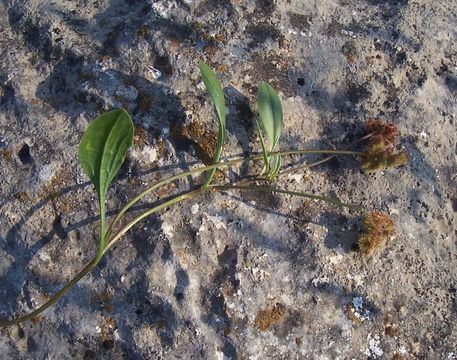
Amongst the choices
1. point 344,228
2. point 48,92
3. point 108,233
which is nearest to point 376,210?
point 344,228

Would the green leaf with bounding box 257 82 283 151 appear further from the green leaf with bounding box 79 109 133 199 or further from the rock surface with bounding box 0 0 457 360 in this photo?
the green leaf with bounding box 79 109 133 199

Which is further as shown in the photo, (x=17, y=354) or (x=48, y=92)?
(x=48, y=92)

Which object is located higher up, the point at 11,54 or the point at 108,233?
the point at 11,54

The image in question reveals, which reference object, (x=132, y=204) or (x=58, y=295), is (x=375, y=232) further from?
(x=58, y=295)

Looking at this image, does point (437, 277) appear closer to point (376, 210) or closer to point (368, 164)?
point (376, 210)

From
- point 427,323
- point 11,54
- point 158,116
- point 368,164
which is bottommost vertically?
point 427,323

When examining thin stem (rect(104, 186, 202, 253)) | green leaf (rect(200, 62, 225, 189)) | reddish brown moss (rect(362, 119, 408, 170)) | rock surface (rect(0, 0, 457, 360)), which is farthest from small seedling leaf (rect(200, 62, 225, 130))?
reddish brown moss (rect(362, 119, 408, 170))

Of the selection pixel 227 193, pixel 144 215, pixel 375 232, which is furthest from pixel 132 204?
pixel 375 232
